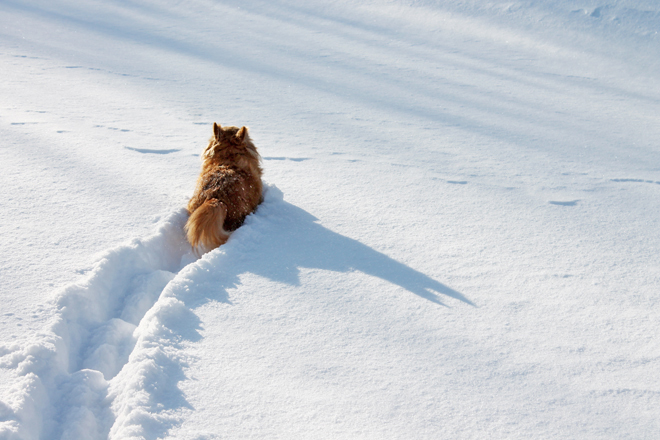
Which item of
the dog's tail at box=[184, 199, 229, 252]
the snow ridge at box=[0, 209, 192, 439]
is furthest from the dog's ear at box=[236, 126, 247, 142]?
the snow ridge at box=[0, 209, 192, 439]

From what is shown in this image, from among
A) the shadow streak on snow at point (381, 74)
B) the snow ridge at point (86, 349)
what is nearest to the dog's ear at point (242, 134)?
the snow ridge at point (86, 349)

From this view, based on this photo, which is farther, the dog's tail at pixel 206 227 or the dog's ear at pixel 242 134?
the dog's ear at pixel 242 134

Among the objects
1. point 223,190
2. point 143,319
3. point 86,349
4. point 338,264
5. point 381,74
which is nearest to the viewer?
point 86,349

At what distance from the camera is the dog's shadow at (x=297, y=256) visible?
7.52 feet

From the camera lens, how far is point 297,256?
253cm

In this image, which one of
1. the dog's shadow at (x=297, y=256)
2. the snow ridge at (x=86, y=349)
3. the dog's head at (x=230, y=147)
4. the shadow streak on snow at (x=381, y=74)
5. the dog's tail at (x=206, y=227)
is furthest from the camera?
the shadow streak on snow at (x=381, y=74)

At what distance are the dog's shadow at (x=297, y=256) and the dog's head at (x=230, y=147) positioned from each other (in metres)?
0.45

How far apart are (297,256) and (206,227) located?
1.76 ft

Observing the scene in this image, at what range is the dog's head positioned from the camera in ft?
10.2

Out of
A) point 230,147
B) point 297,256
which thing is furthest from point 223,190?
point 297,256

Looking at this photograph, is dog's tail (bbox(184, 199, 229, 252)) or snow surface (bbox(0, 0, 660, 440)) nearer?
snow surface (bbox(0, 0, 660, 440))

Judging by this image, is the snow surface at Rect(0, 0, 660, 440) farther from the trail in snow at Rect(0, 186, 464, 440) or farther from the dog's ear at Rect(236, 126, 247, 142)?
the dog's ear at Rect(236, 126, 247, 142)

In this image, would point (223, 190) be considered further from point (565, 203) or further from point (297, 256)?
point (565, 203)

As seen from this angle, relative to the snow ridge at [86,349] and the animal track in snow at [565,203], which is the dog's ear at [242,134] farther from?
the animal track in snow at [565,203]
